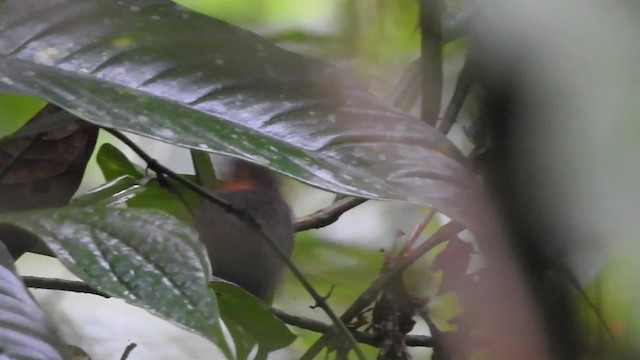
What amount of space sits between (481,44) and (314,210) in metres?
0.27

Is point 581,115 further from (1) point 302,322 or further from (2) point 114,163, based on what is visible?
(2) point 114,163

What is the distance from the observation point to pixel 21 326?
26cm

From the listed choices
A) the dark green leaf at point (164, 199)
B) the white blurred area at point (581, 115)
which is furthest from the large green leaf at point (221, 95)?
the dark green leaf at point (164, 199)

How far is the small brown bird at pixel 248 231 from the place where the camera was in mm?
521

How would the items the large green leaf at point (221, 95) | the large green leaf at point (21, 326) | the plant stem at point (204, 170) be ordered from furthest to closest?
1. the plant stem at point (204, 170)
2. the large green leaf at point (221, 95)
3. the large green leaf at point (21, 326)

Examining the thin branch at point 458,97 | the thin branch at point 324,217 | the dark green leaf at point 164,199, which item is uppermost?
the thin branch at point 458,97

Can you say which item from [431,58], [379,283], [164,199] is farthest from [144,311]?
[431,58]

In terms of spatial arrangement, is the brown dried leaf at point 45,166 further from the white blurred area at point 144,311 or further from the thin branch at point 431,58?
the thin branch at point 431,58

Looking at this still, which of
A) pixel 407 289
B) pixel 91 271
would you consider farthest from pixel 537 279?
pixel 91 271

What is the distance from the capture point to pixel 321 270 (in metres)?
0.61

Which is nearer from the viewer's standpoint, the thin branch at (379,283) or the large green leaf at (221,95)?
the large green leaf at (221,95)

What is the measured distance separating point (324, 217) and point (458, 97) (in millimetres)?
181

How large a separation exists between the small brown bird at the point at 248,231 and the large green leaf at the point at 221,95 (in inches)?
5.2

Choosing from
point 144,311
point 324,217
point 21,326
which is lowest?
point 144,311
